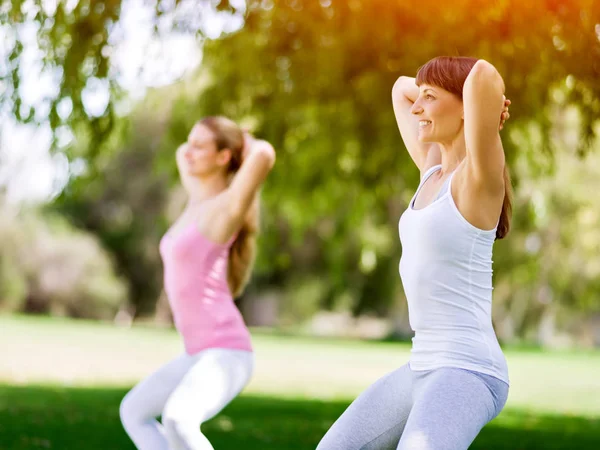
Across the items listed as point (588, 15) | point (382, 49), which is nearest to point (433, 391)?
point (588, 15)

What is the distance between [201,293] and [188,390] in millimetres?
553

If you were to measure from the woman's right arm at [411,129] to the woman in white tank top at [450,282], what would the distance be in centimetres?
36

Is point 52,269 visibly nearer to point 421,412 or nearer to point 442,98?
point 442,98

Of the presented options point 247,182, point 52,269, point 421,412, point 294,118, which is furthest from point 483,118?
point 52,269

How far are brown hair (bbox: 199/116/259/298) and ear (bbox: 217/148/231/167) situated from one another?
2 centimetres

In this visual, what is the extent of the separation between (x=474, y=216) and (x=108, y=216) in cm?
4058

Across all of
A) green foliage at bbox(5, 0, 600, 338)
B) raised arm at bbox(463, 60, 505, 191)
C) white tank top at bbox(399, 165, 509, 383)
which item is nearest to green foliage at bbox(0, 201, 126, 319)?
green foliage at bbox(5, 0, 600, 338)

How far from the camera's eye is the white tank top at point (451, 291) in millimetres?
2857

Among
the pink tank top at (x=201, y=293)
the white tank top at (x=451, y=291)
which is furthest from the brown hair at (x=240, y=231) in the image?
the white tank top at (x=451, y=291)

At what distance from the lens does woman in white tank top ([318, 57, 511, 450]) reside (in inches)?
108

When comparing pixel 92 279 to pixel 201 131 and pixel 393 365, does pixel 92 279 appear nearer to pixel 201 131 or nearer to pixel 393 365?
pixel 393 365

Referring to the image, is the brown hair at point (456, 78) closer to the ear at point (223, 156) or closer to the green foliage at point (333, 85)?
the ear at point (223, 156)

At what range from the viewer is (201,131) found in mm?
4953

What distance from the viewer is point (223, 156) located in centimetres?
492
